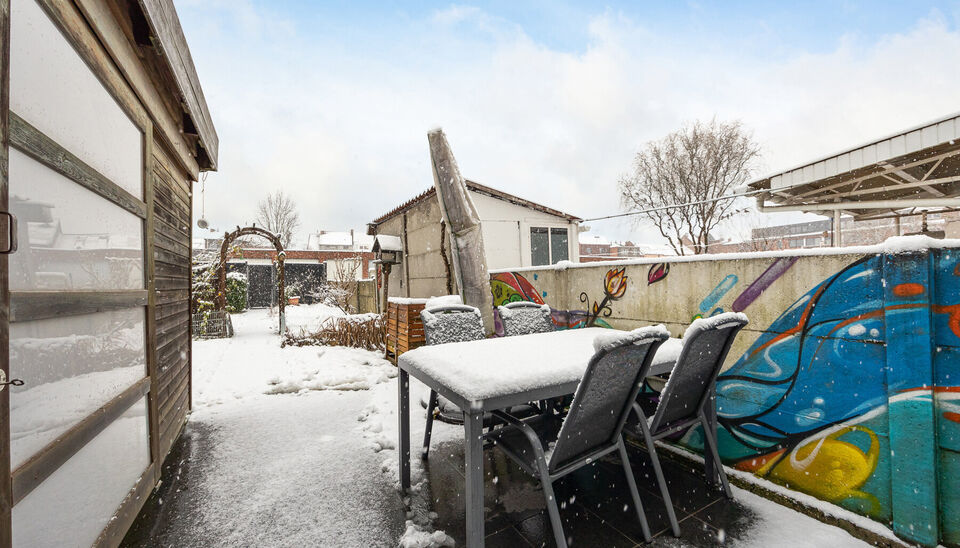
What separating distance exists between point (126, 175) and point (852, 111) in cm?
1807

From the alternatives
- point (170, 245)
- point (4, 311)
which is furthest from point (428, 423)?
point (170, 245)

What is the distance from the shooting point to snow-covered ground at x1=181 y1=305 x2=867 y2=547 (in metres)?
2.06

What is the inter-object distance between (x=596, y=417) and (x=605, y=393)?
0.47 feet

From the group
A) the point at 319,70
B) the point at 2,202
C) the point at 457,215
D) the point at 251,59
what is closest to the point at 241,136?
the point at 319,70

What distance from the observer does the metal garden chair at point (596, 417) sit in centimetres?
162

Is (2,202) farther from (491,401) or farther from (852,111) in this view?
(852,111)

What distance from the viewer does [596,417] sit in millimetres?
1802

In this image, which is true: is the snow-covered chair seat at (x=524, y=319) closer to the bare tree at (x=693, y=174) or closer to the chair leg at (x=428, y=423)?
the chair leg at (x=428, y=423)

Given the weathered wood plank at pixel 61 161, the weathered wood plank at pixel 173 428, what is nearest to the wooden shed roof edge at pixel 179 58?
the weathered wood plank at pixel 61 161

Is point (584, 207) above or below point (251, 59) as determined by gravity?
above

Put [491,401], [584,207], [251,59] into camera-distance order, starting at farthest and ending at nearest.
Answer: [584,207]
[251,59]
[491,401]

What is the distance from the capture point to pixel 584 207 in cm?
3553

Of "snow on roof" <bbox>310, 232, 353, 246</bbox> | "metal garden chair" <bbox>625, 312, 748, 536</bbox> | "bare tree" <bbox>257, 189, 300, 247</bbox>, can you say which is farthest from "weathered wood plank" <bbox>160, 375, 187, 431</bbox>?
"snow on roof" <bbox>310, 232, 353, 246</bbox>

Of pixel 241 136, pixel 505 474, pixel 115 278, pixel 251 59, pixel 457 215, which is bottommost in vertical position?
pixel 505 474
